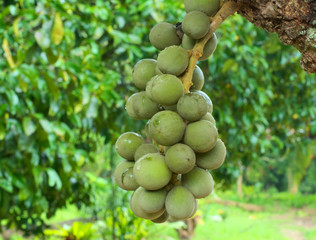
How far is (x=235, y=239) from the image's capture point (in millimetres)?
5523

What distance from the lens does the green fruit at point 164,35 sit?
67cm

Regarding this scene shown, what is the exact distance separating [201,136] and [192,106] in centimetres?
5

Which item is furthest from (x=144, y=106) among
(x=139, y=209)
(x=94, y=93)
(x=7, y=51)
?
(x=94, y=93)

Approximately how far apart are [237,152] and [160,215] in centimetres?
229

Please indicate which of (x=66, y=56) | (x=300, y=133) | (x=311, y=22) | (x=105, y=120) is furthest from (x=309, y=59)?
(x=300, y=133)

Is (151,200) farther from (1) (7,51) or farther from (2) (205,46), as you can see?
(1) (7,51)

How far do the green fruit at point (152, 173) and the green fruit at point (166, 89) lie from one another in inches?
3.5

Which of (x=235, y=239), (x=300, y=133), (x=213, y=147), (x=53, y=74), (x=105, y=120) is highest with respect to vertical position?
(x=213, y=147)

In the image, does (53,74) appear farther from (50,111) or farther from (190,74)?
(190,74)

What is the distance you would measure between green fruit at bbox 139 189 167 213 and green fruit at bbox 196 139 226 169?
0.08 metres

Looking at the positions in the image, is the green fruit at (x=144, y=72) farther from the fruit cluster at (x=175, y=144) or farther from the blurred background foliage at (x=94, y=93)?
the blurred background foliage at (x=94, y=93)

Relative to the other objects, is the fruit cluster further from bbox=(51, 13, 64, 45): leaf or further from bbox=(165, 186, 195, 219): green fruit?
bbox=(51, 13, 64, 45): leaf

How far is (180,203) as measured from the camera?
568mm

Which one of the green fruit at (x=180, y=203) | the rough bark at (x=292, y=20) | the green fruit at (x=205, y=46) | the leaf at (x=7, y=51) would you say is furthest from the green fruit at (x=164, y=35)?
the leaf at (x=7, y=51)
